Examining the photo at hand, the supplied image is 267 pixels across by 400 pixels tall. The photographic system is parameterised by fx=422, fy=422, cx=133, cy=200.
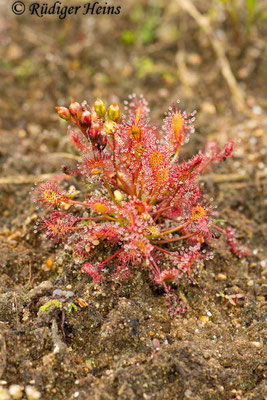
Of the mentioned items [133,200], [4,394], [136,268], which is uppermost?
[133,200]

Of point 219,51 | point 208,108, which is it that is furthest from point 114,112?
point 219,51

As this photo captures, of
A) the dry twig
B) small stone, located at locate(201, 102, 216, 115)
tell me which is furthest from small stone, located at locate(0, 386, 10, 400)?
the dry twig

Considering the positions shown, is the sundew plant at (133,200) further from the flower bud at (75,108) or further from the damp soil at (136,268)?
the damp soil at (136,268)

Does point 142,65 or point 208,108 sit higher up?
point 142,65

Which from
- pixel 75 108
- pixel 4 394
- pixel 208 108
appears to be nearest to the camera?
pixel 4 394

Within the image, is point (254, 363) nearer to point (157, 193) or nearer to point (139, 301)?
point (139, 301)

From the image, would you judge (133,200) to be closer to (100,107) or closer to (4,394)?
(100,107)

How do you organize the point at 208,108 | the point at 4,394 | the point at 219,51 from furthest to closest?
1. the point at 219,51
2. the point at 208,108
3. the point at 4,394
